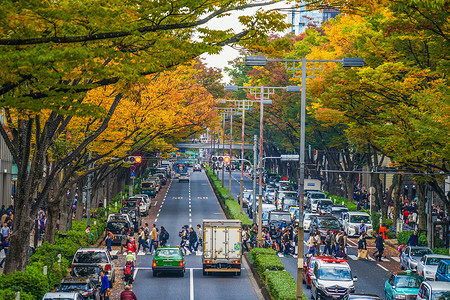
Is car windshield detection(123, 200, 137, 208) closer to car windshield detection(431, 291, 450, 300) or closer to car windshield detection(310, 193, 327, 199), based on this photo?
car windshield detection(310, 193, 327, 199)

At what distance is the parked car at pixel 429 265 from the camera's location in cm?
2934

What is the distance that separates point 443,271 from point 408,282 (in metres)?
2.47

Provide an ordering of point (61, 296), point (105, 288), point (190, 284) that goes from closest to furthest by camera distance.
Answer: point (61, 296)
point (105, 288)
point (190, 284)

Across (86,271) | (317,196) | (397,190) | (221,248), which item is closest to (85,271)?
(86,271)

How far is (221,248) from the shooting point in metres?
31.6

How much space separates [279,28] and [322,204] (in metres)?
44.5

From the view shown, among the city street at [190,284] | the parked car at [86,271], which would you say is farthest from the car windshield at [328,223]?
the parked car at [86,271]

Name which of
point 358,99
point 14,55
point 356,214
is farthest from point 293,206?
point 14,55

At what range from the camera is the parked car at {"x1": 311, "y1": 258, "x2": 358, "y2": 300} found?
24922 millimetres

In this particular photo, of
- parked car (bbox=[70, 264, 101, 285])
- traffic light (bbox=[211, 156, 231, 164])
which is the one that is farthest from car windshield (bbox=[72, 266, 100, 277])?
traffic light (bbox=[211, 156, 231, 164])

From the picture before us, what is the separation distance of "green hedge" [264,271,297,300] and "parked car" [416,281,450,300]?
14.1 ft

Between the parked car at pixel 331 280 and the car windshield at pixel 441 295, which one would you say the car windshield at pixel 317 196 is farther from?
the car windshield at pixel 441 295

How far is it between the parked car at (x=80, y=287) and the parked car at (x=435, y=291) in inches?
442

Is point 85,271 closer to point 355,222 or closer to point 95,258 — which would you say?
point 95,258
